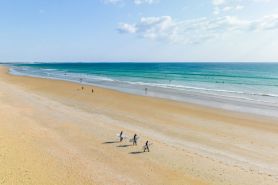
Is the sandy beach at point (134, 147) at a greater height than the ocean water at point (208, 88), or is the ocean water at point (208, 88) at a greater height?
the ocean water at point (208, 88)

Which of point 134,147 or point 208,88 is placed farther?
point 208,88

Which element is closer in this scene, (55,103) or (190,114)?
(190,114)

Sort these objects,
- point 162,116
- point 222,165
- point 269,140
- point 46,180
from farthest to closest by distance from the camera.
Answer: point 162,116, point 269,140, point 222,165, point 46,180

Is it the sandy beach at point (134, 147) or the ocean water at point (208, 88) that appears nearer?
the sandy beach at point (134, 147)

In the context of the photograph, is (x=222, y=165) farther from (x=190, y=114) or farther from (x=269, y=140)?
(x=190, y=114)

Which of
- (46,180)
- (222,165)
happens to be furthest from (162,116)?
(46,180)

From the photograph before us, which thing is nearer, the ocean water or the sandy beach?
the sandy beach

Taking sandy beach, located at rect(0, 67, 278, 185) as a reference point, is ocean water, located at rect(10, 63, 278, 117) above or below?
above

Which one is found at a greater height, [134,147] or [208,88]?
[208,88]
